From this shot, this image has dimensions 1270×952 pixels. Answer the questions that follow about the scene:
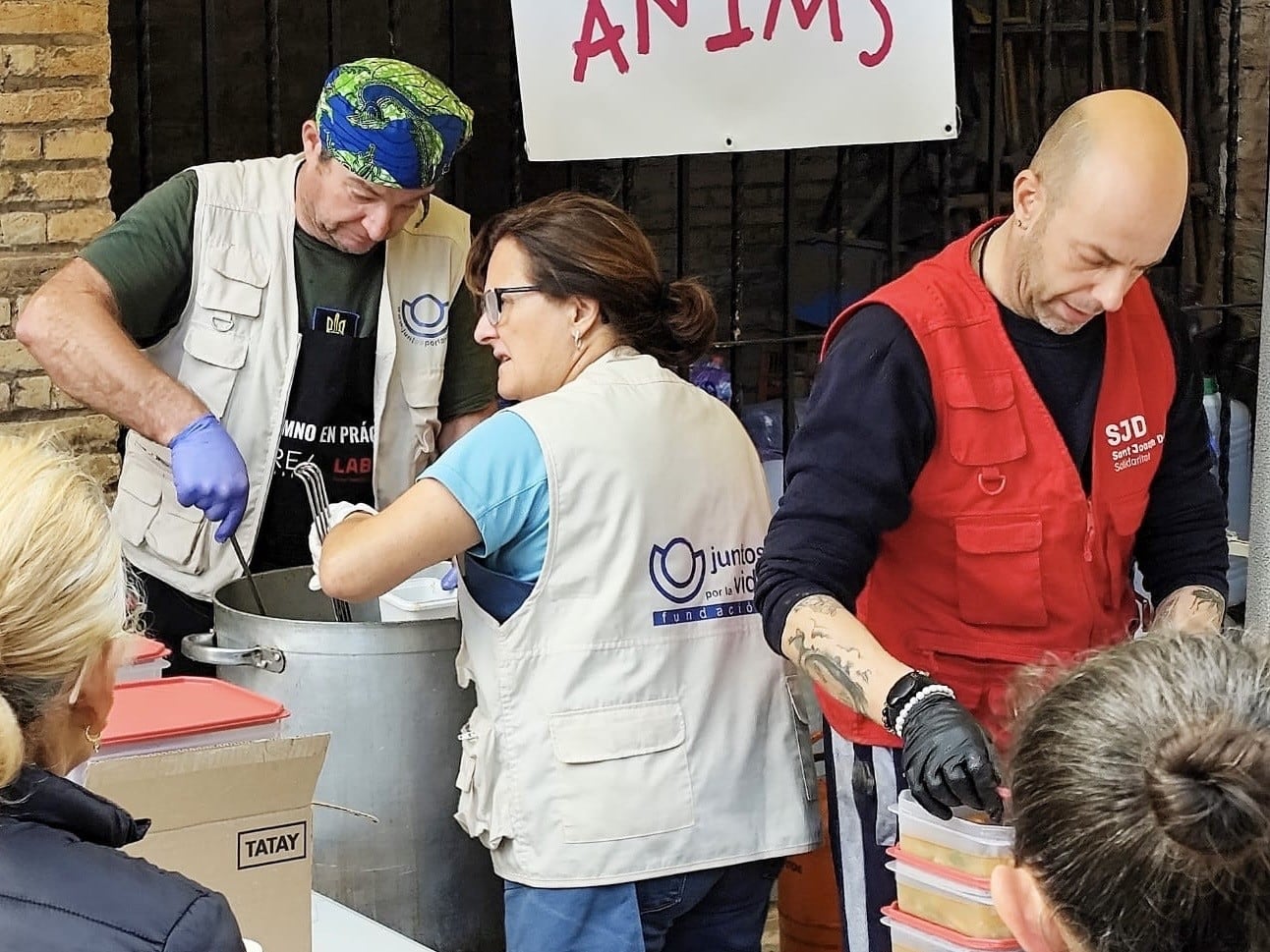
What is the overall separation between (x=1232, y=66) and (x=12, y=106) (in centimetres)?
320

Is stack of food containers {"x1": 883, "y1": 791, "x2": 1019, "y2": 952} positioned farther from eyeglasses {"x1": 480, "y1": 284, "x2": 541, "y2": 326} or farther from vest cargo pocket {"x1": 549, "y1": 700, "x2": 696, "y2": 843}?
eyeglasses {"x1": 480, "y1": 284, "x2": 541, "y2": 326}

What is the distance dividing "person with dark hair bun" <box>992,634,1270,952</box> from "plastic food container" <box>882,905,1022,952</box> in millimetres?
770

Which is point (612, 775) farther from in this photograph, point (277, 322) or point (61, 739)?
point (277, 322)

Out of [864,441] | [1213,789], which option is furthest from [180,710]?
[1213,789]

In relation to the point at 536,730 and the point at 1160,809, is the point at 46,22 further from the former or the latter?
the point at 1160,809

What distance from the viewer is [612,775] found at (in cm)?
240

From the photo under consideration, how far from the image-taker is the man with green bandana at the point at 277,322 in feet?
9.57

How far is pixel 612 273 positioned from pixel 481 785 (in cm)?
74

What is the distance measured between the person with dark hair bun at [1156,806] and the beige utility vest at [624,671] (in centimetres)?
117

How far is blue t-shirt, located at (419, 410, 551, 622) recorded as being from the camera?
235cm

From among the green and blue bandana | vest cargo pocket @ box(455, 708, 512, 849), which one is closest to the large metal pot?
vest cargo pocket @ box(455, 708, 512, 849)

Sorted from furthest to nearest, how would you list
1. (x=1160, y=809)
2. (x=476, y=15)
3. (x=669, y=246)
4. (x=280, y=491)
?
(x=476, y=15), (x=669, y=246), (x=280, y=491), (x=1160, y=809)

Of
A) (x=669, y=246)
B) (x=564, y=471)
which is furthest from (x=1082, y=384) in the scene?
(x=669, y=246)

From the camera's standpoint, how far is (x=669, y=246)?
672cm
